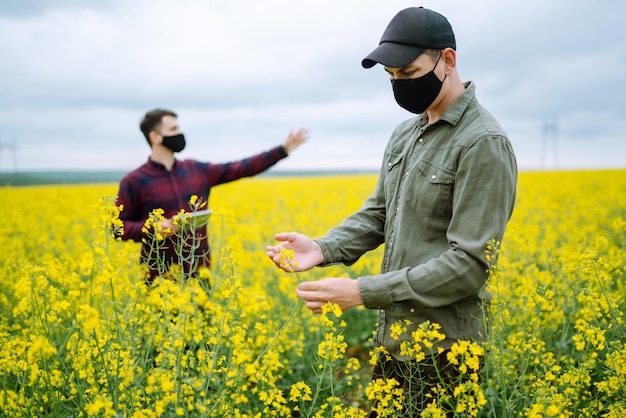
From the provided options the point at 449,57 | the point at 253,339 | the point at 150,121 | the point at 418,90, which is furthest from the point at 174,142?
the point at 449,57

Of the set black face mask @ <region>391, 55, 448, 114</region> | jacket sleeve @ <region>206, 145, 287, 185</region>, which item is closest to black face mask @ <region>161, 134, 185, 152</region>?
jacket sleeve @ <region>206, 145, 287, 185</region>

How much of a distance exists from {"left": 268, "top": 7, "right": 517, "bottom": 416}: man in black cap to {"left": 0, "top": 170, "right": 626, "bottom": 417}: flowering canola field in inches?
3.6

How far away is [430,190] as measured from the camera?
5.72ft

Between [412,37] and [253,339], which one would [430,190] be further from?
[253,339]

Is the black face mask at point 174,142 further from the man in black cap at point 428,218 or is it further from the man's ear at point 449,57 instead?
the man's ear at point 449,57

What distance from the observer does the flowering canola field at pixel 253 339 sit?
1.78 metres

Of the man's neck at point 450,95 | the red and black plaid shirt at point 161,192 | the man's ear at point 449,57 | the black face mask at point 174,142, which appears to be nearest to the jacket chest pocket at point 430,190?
the man's neck at point 450,95

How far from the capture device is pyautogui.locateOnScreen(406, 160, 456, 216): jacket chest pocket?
1706 millimetres

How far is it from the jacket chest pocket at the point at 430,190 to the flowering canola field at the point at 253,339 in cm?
23

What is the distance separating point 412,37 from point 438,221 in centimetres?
65

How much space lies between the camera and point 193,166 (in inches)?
149

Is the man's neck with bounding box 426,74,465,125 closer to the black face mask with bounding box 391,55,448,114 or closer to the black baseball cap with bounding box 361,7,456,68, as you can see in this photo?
the black face mask with bounding box 391,55,448,114

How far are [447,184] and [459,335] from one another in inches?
22.7

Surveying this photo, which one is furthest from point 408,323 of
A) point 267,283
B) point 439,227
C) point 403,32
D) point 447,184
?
point 267,283
